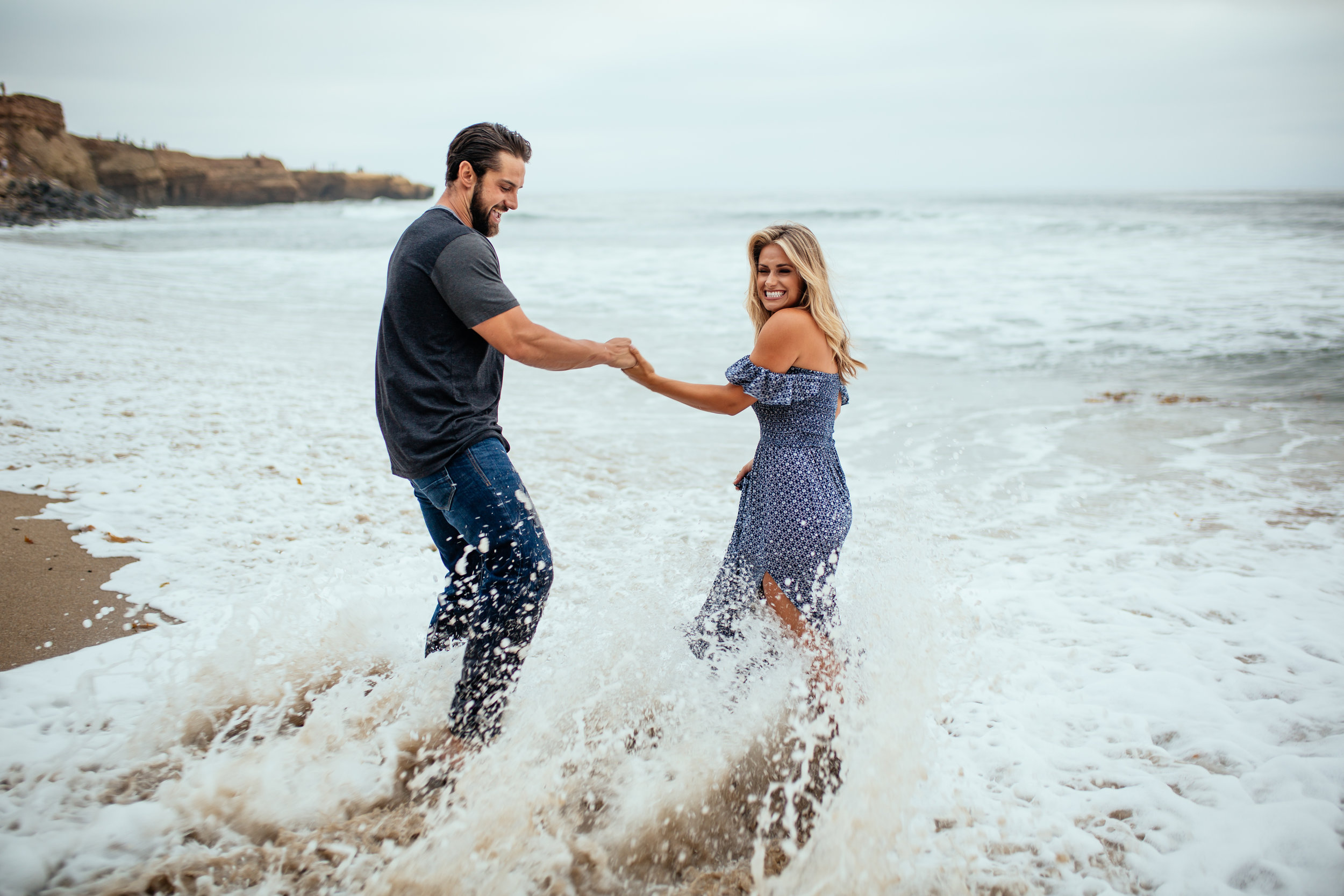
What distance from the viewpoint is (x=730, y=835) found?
8.76 ft

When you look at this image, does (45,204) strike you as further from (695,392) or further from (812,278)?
(812,278)

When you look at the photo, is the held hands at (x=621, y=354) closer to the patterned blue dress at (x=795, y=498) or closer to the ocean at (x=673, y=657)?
the patterned blue dress at (x=795, y=498)

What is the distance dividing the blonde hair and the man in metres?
0.88

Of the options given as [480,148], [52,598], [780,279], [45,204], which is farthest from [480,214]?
[45,204]

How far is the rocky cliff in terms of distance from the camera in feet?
152

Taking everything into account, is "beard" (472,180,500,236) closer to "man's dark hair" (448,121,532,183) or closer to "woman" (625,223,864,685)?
"man's dark hair" (448,121,532,183)

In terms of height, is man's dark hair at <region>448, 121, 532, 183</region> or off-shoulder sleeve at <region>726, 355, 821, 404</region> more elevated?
man's dark hair at <region>448, 121, 532, 183</region>

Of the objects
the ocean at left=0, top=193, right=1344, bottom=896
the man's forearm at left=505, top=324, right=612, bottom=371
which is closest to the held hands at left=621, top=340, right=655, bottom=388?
the man's forearm at left=505, top=324, right=612, bottom=371

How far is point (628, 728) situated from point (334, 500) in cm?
341

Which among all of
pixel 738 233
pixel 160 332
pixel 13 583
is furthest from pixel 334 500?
pixel 738 233

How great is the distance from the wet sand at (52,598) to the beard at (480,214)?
2604 millimetres

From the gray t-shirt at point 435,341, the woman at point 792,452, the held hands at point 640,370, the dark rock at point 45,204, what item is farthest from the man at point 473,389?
the dark rock at point 45,204

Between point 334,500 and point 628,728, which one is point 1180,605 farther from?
point 334,500

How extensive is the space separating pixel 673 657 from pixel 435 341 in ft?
5.65
